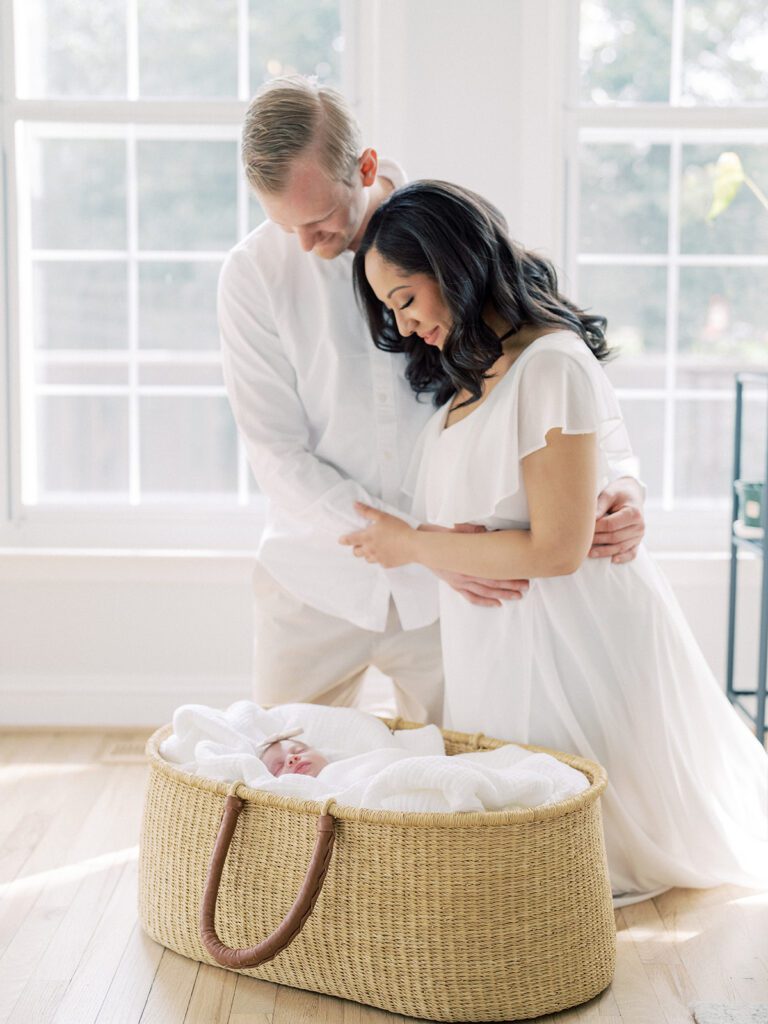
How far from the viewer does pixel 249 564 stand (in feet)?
11.6

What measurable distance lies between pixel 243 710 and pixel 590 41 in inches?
92.8

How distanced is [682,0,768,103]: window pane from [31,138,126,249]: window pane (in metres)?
1.77

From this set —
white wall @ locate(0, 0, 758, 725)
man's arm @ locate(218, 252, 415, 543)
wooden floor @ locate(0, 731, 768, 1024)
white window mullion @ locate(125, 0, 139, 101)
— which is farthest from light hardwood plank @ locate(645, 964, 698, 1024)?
white window mullion @ locate(125, 0, 139, 101)

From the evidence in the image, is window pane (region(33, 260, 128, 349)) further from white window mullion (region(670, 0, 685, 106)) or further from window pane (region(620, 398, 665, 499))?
white window mullion (region(670, 0, 685, 106))

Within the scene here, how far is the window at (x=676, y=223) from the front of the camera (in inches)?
140

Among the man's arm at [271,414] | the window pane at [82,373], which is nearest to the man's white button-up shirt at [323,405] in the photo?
the man's arm at [271,414]

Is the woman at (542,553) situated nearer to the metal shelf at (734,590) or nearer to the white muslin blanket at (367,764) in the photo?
the white muslin blanket at (367,764)

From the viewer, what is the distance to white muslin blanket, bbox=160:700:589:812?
1.95 m

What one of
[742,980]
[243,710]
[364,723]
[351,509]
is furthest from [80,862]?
[742,980]

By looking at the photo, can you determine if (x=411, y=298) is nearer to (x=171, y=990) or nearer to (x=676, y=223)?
(x=171, y=990)

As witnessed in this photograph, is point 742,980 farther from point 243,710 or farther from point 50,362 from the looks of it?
point 50,362

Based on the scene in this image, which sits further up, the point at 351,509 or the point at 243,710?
the point at 351,509

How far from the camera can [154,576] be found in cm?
355

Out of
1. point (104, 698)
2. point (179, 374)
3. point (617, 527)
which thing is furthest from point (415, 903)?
point (179, 374)
